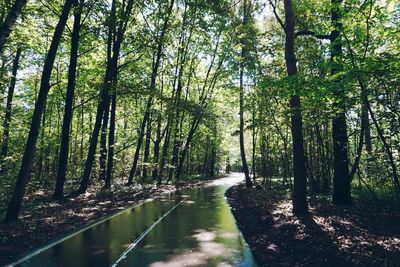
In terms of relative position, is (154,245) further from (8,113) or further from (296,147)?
(8,113)

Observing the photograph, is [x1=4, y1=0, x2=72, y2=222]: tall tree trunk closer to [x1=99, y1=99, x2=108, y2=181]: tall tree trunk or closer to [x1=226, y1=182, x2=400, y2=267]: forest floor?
[x1=226, y1=182, x2=400, y2=267]: forest floor

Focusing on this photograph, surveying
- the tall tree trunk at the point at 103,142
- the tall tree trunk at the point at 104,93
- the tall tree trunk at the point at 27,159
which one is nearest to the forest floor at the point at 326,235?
the tall tree trunk at the point at 27,159

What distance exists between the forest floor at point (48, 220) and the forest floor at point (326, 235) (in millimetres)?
5577

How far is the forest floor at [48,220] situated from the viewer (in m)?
8.27

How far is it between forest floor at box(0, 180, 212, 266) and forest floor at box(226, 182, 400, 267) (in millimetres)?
5577

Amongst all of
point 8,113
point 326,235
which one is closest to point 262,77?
point 326,235

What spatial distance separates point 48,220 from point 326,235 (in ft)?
29.7

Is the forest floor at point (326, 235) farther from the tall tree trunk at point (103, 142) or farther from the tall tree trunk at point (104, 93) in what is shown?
the tall tree trunk at point (103, 142)

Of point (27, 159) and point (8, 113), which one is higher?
point (8, 113)

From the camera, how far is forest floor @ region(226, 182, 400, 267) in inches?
281

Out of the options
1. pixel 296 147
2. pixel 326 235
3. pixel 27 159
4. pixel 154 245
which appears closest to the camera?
pixel 154 245

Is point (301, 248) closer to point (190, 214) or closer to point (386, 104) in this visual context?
point (386, 104)

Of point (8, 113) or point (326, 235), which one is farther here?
point (8, 113)

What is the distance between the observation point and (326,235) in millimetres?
8938
